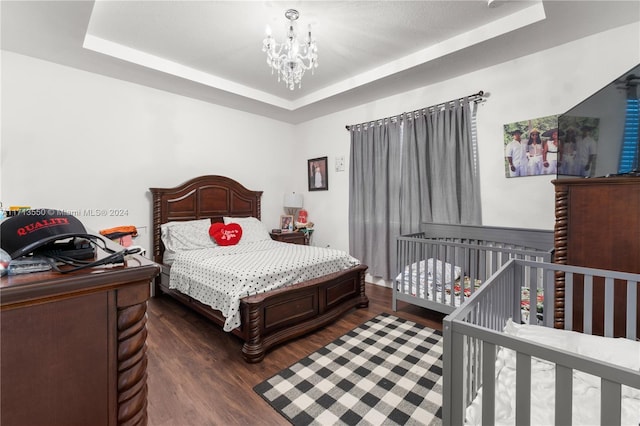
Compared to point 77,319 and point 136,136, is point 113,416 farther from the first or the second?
point 136,136

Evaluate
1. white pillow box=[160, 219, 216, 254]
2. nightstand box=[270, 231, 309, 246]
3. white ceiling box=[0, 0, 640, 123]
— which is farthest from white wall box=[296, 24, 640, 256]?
white pillow box=[160, 219, 216, 254]

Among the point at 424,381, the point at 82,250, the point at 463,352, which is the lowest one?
the point at 424,381

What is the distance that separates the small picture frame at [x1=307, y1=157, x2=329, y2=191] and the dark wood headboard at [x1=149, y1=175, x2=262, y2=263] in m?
0.90

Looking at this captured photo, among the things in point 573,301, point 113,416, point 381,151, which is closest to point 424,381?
point 573,301

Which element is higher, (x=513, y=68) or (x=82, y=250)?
(x=513, y=68)

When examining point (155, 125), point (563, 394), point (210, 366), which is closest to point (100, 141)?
point (155, 125)

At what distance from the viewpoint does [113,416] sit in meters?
0.72

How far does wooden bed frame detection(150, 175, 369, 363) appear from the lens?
2.10 meters

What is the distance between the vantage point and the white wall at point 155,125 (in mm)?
2525

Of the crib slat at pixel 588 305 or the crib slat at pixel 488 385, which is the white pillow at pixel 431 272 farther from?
the crib slat at pixel 488 385

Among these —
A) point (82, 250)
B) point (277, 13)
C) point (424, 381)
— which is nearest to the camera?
point (82, 250)

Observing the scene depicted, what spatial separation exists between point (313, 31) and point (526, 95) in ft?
6.97

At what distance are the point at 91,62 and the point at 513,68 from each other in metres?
4.18

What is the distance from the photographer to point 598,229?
1567 mm
